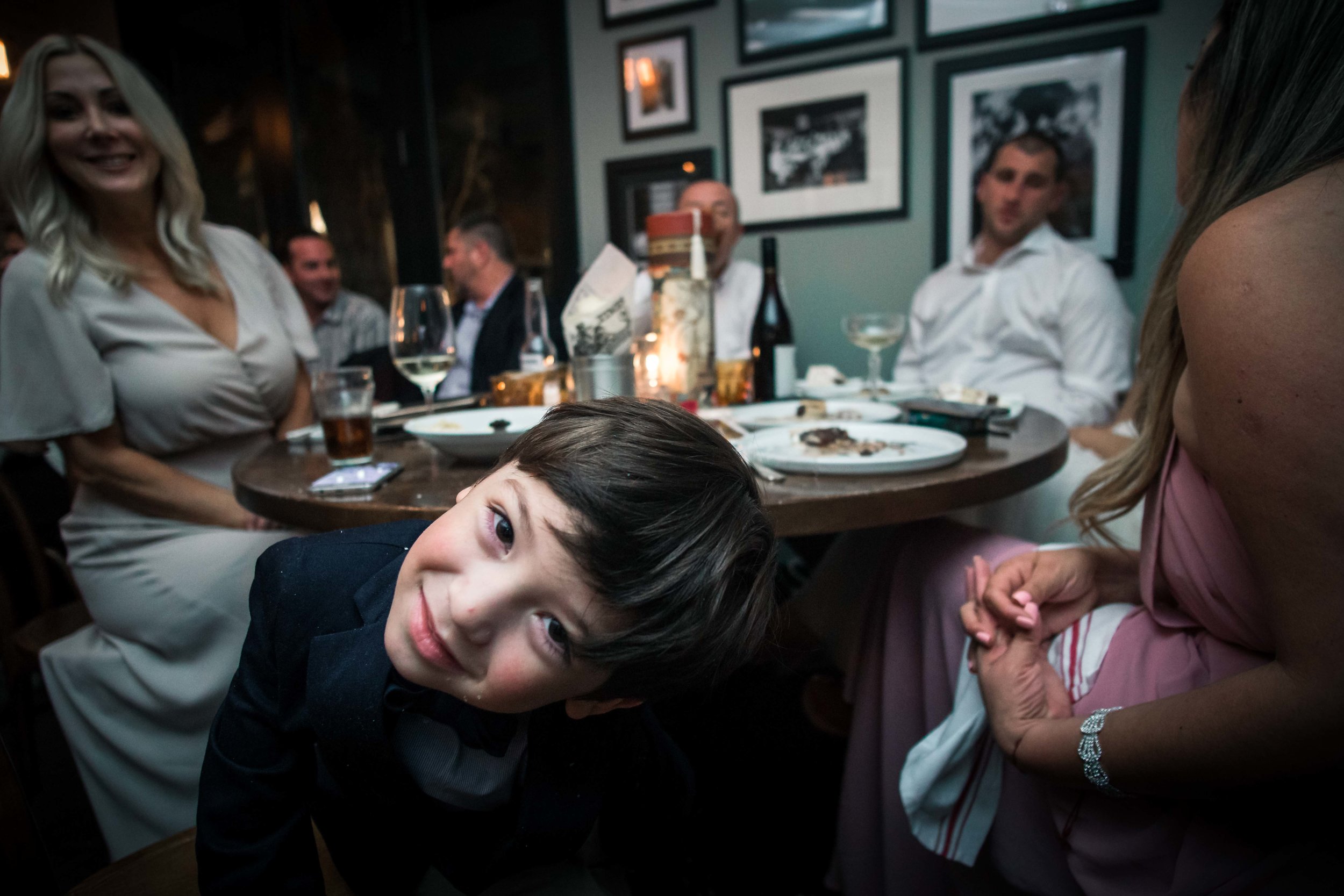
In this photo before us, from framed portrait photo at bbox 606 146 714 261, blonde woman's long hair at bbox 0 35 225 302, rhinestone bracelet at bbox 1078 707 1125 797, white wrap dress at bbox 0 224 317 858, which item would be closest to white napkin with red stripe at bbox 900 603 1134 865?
rhinestone bracelet at bbox 1078 707 1125 797

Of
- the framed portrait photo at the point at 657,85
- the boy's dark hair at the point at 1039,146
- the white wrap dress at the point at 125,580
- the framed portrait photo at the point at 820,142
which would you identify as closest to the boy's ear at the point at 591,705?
the white wrap dress at the point at 125,580

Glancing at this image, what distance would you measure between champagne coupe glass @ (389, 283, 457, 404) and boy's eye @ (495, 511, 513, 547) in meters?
0.95

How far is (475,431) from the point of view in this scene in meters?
1.12

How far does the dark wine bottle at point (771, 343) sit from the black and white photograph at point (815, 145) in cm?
182

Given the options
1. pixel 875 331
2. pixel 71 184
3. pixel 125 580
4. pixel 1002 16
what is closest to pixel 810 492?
pixel 875 331

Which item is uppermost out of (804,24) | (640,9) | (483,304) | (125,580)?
(640,9)

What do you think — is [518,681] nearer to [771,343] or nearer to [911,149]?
[771,343]

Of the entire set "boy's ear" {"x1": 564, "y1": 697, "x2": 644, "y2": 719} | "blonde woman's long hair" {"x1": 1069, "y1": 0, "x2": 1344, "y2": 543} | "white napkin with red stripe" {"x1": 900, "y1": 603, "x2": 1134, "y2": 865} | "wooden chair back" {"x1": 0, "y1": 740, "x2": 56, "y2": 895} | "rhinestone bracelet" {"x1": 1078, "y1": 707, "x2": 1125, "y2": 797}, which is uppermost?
"blonde woman's long hair" {"x1": 1069, "y1": 0, "x2": 1344, "y2": 543}

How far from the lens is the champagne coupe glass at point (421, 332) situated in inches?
55.8

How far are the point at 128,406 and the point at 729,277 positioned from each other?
2.60m

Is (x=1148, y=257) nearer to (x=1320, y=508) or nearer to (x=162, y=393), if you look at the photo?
(x=1320, y=508)

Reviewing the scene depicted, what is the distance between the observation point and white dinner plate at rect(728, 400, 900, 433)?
139 centimetres

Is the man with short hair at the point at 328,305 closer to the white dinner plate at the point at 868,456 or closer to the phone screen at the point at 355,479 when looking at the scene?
the phone screen at the point at 355,479

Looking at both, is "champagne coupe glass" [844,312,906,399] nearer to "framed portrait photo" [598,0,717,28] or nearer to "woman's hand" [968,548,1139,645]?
"woman's hand" [968,548,1139,645]
